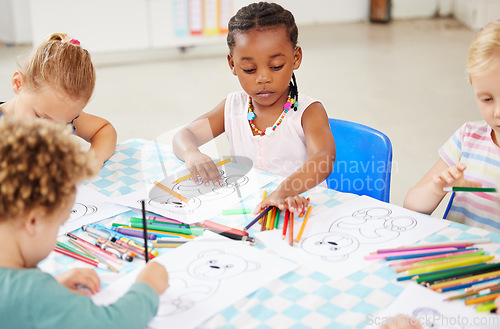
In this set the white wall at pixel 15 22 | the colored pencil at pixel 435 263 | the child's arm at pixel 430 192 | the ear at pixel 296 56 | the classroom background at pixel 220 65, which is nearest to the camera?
the colored pencil at pixel 435 263

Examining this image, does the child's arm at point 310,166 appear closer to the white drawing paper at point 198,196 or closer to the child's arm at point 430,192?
the white drawing paper at point 198,196

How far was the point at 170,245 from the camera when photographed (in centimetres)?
106

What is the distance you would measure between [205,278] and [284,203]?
30 centimetres

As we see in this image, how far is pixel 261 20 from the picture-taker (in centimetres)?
152

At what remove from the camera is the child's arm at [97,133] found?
61.3 inches

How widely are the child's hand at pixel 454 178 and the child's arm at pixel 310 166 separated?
0.29 m

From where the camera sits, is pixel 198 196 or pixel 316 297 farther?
pixel 198 196

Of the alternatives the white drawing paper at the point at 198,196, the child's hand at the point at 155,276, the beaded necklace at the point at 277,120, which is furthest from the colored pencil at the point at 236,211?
the beaded necklace at the point at 277,120

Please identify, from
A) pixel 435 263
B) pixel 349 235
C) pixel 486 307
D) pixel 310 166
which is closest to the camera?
pixel 486 307

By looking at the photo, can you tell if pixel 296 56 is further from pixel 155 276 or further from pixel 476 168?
pixel 155 276

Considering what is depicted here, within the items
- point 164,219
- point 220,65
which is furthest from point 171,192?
point 220,65

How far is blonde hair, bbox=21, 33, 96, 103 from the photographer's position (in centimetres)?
136

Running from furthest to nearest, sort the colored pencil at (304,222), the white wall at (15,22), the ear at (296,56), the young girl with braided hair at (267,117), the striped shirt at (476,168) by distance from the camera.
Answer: the white wall at (15,22)
the ear at (296,56)
the young girl with braided hair at (267,117)
the striped shirt at (476,168)
the colored pencil at (304,222)

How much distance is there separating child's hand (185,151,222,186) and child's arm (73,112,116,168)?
0.77ft
